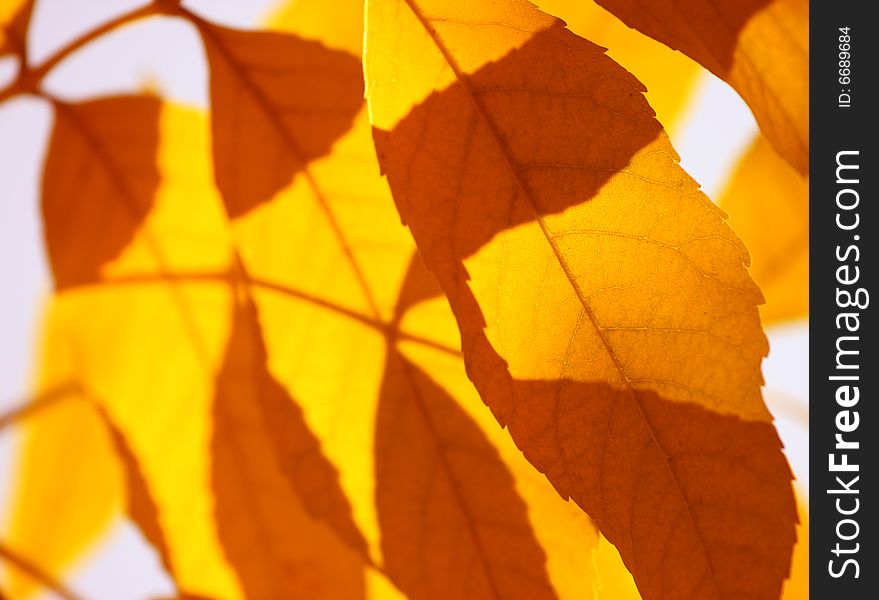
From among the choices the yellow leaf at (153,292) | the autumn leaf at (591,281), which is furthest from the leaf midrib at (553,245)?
the yellow leaf at (153,292)

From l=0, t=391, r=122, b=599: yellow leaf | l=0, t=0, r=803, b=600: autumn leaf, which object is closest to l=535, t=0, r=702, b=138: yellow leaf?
l=0, t=0, r=803, b=600: autumn leaf

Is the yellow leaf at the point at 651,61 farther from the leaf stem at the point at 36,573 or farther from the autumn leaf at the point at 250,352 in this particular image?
the leaf stem at the point at 36,573

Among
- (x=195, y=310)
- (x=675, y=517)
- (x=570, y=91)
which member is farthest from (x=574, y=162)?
(x=195, y=310)

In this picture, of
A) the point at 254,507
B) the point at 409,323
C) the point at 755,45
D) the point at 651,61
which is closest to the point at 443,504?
the point at 409,323

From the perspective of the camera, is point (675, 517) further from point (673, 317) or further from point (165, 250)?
point (165, 250)

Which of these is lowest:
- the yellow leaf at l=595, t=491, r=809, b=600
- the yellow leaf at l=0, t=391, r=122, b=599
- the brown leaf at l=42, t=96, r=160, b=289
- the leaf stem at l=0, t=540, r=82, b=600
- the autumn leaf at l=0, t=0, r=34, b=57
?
the leaf stem at l=0, t=540, r=82, b=600

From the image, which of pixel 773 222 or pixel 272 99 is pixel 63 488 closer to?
pixel 272 99
